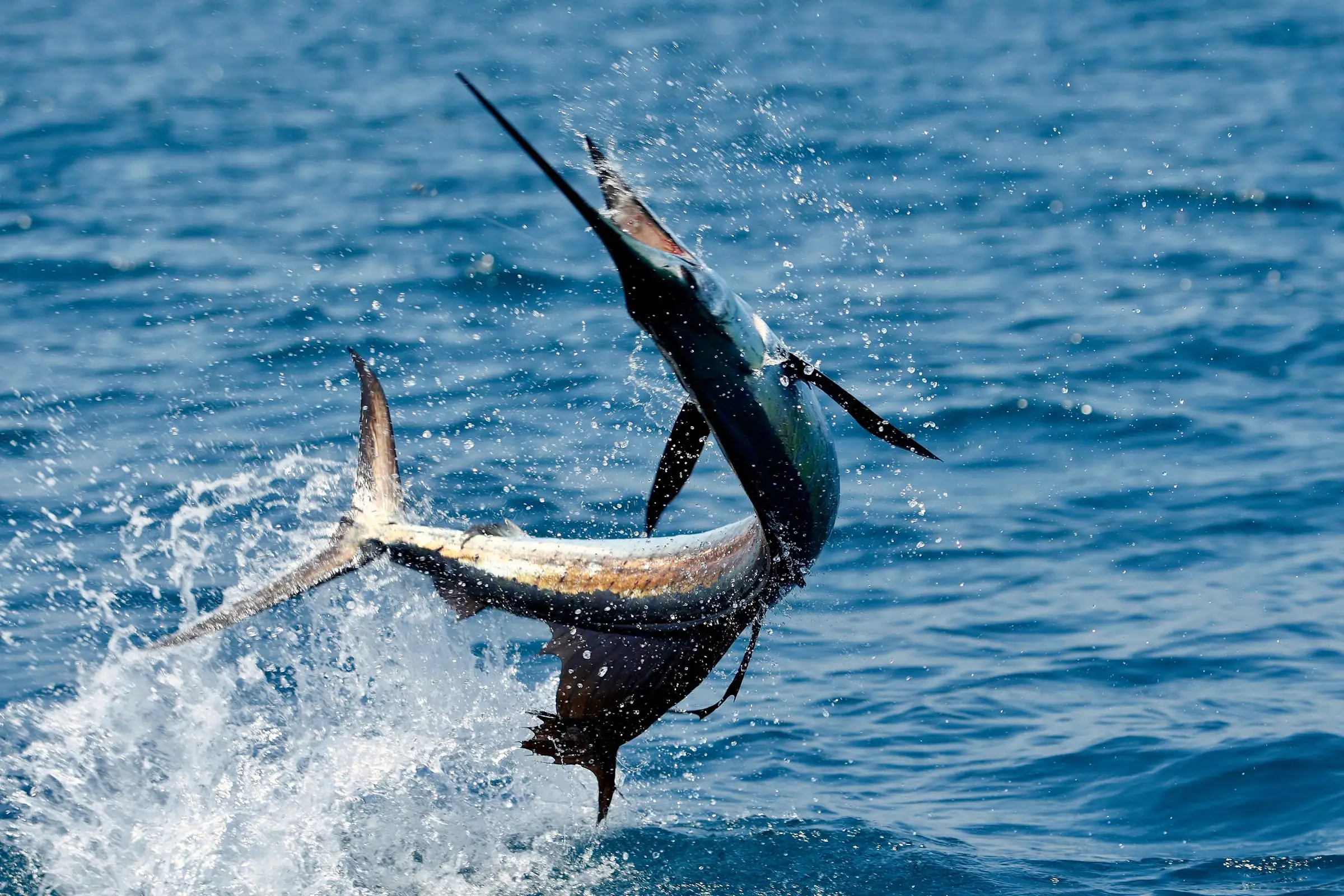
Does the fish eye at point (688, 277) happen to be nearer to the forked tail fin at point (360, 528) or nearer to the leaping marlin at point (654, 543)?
the leaping marlin at point (654, 543)

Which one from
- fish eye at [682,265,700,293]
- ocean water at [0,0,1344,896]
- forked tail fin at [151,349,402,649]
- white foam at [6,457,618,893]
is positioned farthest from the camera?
ocean water at [0,0,1344,896]

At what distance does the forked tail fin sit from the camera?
209 inches

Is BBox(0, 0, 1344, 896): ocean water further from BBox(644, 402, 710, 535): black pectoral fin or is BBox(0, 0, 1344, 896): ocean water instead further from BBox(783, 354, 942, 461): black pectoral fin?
BBox(783, 354, 942, 461): black pectoral fin

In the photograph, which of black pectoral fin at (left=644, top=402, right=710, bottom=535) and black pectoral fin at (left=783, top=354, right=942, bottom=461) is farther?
black pectoral fin at (left=644, top=402, right=710, bottom=535)

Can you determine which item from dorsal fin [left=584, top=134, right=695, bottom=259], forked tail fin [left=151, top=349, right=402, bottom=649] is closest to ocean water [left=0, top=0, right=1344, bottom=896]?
forked tail fin [left=151, top=349, right=402, bottom=649]

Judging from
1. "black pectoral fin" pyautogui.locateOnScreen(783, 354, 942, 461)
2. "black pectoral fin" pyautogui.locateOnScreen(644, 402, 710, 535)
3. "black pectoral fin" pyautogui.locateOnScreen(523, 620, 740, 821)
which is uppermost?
"black pectoral fin" pyautogui.locateOnScreen(783, 354, 942, 461)

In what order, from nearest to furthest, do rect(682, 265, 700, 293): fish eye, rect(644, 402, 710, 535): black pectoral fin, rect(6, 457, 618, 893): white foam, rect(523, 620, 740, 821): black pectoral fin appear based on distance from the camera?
rect(682, 265, 700, 293): fish eye → rect(644, 402, 710, 535): black pectoral fin → rect(523, 620, 740, 821): black pectoral fin → rect(6, 457, 618, 893): white foam

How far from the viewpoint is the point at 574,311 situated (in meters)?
13.8

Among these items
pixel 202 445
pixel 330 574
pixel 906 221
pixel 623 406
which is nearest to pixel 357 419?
pixel 202 445

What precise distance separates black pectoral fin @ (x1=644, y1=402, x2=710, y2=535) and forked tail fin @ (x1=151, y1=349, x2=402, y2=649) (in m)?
1.22

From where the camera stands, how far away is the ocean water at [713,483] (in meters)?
7.26

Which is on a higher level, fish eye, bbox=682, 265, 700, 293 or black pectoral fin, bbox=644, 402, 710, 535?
fish eye, bbox=682, 265, 700, 293

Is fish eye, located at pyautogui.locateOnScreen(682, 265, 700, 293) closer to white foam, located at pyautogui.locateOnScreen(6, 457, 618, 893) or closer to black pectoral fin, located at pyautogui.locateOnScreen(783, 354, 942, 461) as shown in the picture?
black pectoral fin, located at pyautogui.locateOnScreen(783, 354, 942, 461)

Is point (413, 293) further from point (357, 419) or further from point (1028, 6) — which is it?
point (1028, 6)
